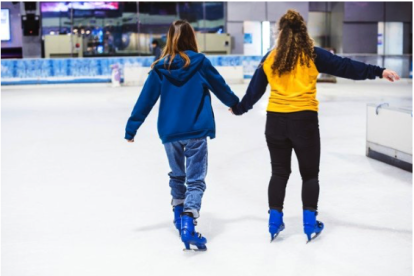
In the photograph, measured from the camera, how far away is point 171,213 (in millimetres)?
4184

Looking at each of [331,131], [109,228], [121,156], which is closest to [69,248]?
[109,228]

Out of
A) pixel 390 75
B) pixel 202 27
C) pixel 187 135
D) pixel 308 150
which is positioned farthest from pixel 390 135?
pixel 202 27

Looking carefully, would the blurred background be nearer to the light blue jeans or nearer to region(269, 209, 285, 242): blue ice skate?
region(269, 209, 285, 242): blue ice skate

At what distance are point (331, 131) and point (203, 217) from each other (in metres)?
4.57

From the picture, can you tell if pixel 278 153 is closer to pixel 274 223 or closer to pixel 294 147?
pixel 294 147

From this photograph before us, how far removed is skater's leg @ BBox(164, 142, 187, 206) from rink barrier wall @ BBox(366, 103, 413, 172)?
106 inches

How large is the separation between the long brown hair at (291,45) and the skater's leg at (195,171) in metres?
0.59

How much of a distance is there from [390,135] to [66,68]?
585 inches

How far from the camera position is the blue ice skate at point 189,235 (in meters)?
3.28

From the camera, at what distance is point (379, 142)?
19.8 feet

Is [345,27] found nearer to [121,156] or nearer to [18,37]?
[18,37]

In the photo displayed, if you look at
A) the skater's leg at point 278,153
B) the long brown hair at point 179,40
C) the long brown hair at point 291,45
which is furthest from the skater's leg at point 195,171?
the long brown hair at point 291,45

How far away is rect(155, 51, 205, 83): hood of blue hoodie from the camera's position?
3250mm

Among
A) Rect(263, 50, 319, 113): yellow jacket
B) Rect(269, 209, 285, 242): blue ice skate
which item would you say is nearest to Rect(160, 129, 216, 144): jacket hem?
Rect(263, 50, 319, 113): yellow jacket
